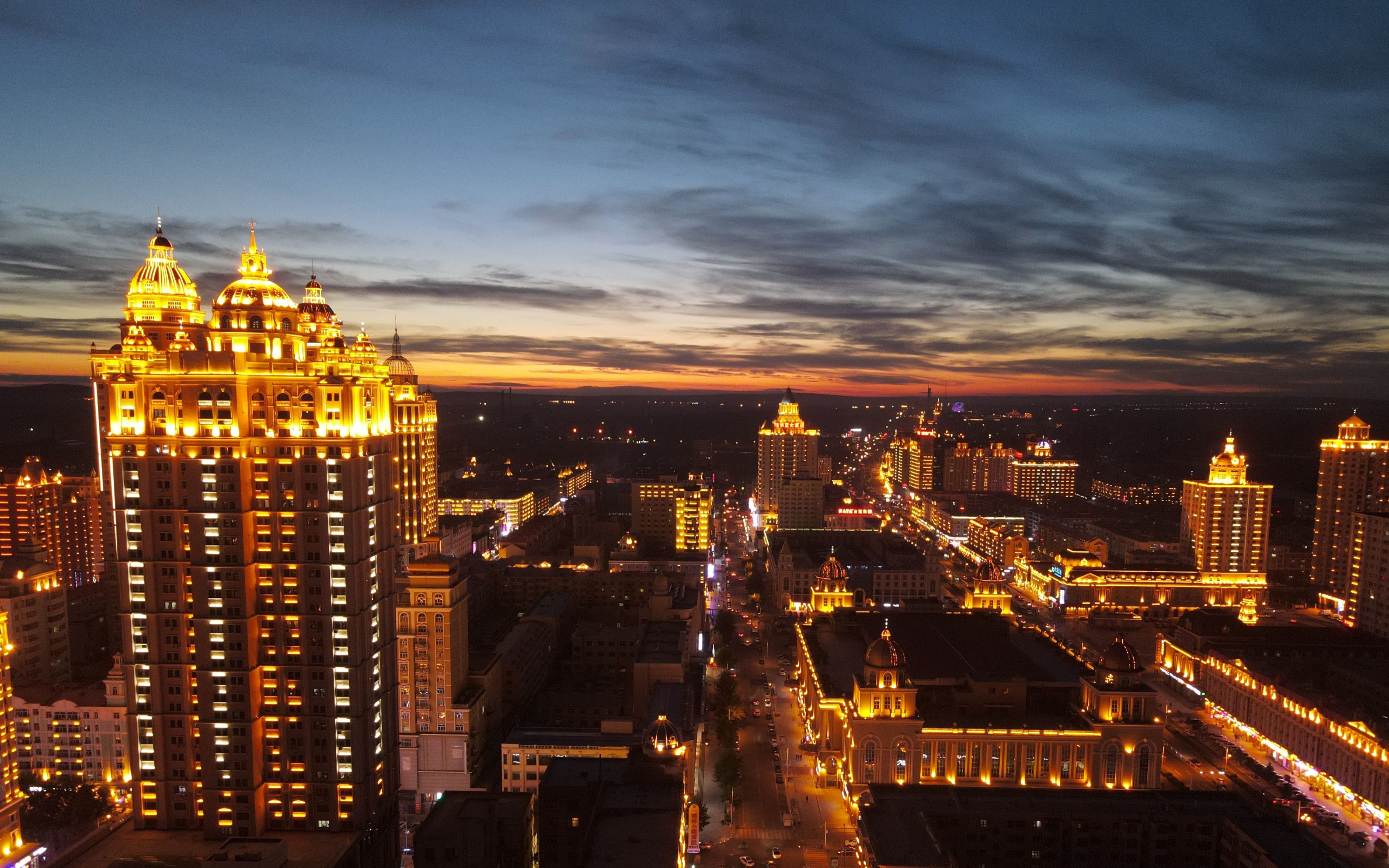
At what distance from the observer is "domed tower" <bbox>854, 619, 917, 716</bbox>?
7069 centimetres

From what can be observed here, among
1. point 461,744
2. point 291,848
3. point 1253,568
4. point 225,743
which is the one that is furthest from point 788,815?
point 1253,568

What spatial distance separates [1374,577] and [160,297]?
136457 mm

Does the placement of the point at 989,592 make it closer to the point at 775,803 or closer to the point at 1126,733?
the point at 1126,733

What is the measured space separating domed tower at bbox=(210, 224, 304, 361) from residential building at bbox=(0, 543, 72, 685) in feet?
152

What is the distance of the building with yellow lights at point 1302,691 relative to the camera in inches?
2616

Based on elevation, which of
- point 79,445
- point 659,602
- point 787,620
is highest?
point 79,445

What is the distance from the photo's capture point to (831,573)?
118250mm

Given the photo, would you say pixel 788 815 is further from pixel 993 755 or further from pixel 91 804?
pixel 91 804

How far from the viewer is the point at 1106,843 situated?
183ft

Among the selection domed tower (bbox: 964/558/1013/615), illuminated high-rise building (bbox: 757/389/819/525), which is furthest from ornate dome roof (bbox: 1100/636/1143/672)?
illuminated high-rise building (bbox: 757/389/819/525)

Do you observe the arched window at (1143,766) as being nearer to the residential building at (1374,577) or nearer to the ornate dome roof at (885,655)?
the ornate dome roof at (885,655)

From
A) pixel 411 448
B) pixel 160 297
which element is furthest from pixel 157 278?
pixel 411 448

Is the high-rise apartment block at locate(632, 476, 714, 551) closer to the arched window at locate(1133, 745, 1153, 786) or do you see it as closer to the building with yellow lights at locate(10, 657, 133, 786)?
the arched window at locate(1133, 745, 1153, 786)

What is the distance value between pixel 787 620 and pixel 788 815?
5596 cm
